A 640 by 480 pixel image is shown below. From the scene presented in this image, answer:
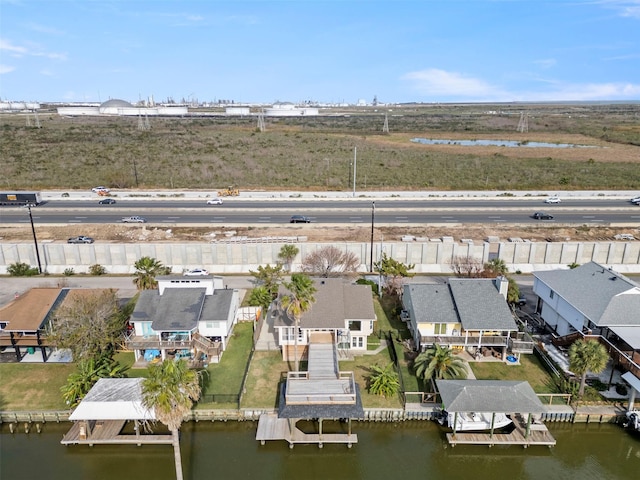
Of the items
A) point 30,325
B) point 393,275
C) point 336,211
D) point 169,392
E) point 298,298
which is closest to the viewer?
point 169,392

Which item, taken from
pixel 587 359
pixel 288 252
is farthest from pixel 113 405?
pixel 587 359

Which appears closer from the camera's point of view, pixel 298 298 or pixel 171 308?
pixel 298 298

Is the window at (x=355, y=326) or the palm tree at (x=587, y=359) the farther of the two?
the window at (x=355, y=326)

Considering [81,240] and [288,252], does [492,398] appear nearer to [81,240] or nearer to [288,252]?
[288,252]

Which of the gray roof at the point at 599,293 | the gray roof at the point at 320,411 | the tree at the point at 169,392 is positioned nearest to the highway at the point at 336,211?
the gray roof at the point at 599,293

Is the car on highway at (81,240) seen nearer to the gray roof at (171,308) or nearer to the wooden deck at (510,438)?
the gray roof at (171,308)

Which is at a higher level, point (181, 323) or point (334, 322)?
point (334, 322)

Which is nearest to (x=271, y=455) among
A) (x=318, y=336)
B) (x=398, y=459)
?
(x=398, y=459)
